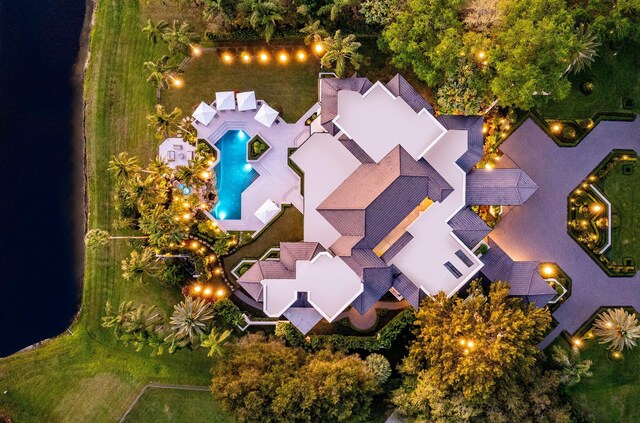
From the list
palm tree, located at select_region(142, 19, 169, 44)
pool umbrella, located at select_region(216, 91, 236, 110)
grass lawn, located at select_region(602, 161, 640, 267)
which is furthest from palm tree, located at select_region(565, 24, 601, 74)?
palm tree, located at select_region(142, 19, 169, 44)

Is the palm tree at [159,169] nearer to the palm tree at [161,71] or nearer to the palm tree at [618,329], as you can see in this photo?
the palm tree at [161,71]

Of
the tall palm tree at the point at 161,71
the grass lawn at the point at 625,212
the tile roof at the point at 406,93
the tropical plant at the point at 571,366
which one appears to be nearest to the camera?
the tropical plant at the point at 571,366

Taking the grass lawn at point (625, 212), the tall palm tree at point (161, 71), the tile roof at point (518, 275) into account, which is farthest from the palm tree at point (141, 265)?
the grass lawn at point (625, 212)

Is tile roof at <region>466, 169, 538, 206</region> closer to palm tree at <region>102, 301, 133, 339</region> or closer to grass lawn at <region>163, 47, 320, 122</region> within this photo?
grass lawn at <region>163, 47, 320, 122</region>

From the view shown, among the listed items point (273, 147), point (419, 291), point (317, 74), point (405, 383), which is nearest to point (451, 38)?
point (317, 74)

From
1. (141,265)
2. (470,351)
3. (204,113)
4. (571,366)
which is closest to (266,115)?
(204,113)

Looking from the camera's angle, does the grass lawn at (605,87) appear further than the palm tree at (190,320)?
Yes
